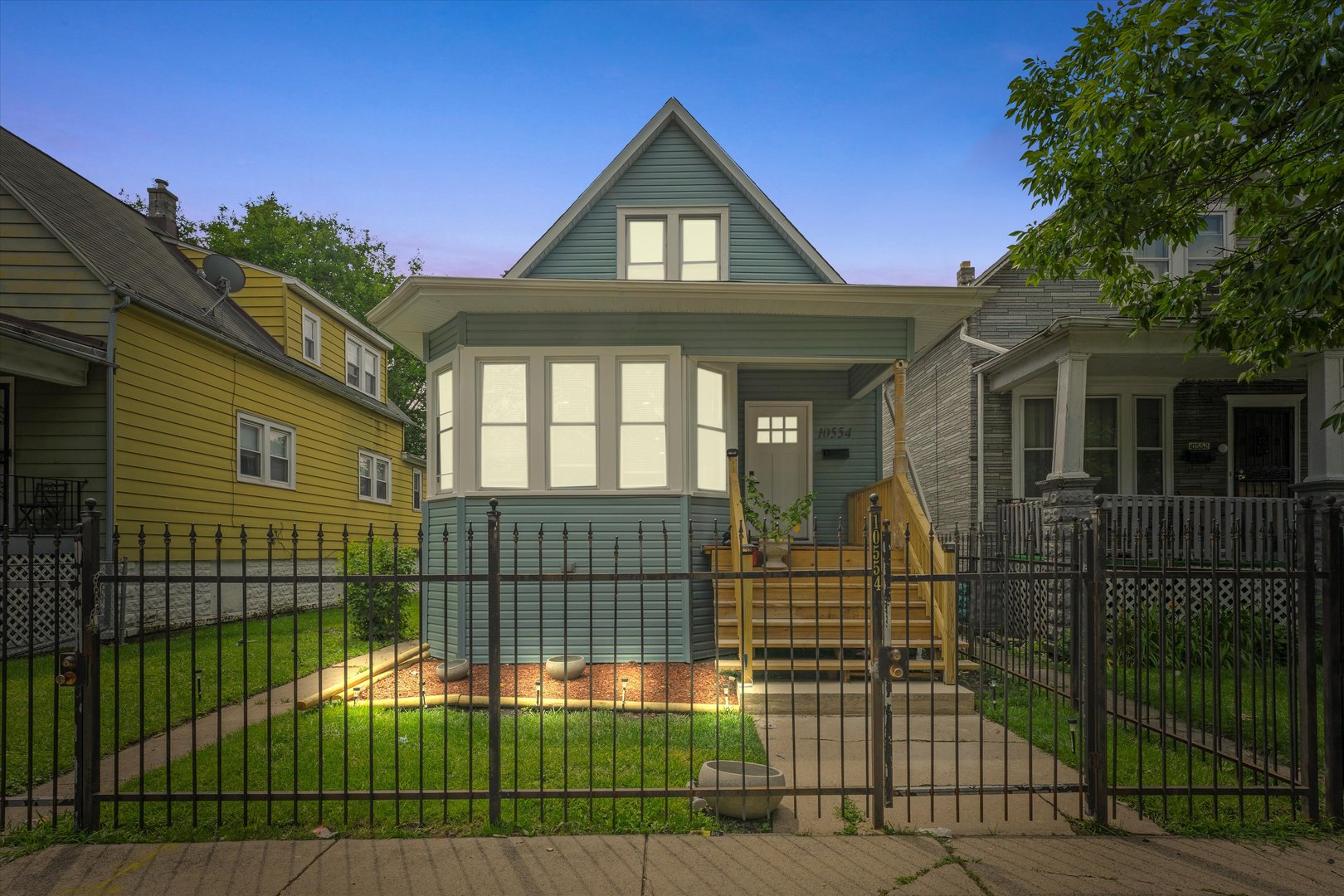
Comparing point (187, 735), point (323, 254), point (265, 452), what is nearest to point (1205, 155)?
point (187, 735)

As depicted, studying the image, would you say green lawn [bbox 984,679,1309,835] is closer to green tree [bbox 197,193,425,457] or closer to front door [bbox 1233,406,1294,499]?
front door [bbox 1233,406,1294,499]

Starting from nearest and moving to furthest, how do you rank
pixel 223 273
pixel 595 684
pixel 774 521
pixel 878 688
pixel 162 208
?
pixel 878 688 < pixel 595 684 < pixel 774 521 < pixel 223 273 < pixel 162 208

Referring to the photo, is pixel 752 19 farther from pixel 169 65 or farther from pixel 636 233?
pixel 169 65

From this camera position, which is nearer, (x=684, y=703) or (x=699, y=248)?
(x=684, y=703)

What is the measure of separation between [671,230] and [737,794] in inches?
355

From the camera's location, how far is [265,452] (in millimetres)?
15945

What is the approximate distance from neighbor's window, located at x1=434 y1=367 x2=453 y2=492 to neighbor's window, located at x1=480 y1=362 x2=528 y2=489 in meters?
0.74

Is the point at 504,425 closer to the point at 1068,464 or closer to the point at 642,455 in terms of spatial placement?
the point at 642,455

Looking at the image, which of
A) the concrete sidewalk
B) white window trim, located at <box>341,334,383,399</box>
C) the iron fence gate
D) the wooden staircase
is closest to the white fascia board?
the iron fence gate

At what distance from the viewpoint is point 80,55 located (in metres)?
21.8

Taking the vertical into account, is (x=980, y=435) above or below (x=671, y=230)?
below

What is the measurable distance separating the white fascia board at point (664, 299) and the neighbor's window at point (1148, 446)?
581cm

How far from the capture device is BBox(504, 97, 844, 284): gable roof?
11633mm

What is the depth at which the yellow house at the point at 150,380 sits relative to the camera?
1136cm
